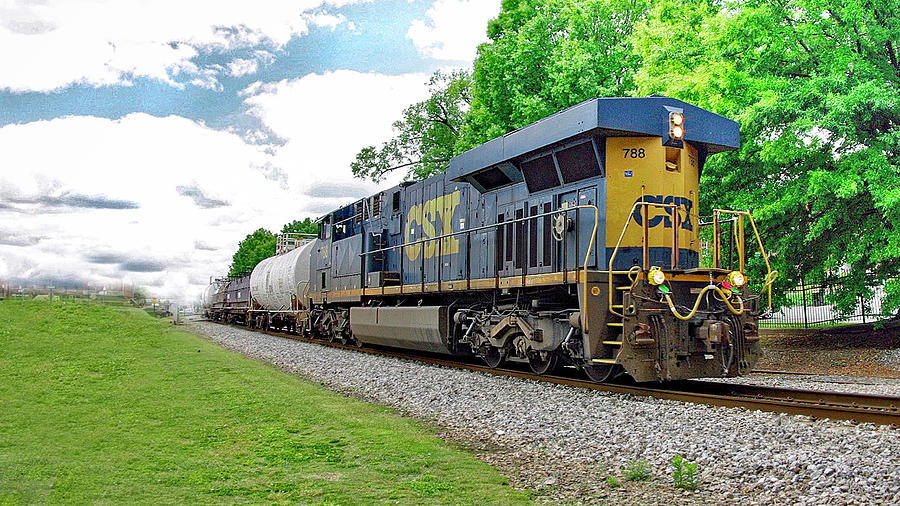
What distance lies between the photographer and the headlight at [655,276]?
27.8 feet

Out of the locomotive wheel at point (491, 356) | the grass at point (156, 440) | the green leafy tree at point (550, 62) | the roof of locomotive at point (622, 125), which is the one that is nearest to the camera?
the grass at point (156, 440)

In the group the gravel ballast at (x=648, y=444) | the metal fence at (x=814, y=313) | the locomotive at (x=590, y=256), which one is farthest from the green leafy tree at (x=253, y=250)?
the gravel ballast at (x=648, y=444)

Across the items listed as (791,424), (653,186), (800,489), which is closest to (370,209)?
(653,186)

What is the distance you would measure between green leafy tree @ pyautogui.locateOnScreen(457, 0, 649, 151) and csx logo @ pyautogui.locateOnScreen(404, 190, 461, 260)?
9.00 metres

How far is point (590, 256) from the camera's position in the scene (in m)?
9.62

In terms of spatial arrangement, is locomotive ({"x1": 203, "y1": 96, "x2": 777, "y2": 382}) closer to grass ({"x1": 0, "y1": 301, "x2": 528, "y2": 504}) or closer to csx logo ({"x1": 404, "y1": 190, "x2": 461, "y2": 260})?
csx logo ({"x1": 404, "y1": 190, "x2": 461, "y2": 260})

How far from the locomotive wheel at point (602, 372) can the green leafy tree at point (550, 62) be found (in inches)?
545

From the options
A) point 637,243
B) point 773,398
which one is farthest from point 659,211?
point 773,398

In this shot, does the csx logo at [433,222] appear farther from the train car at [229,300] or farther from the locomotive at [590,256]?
the train car at [229,300]

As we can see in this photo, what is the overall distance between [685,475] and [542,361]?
5.19 m

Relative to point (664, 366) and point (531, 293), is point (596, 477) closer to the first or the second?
point (664, 366)

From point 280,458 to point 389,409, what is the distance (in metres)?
3.31

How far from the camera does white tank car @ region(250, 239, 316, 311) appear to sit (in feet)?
74.2

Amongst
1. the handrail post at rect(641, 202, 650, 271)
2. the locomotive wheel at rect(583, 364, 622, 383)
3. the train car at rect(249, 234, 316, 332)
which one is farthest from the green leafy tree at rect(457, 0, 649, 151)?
the locomotive wheel at rect(583, 364, 622, 383)
